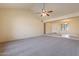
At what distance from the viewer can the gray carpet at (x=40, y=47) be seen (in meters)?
2.38

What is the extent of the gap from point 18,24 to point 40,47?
0.70 metres

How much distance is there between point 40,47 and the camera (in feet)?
8.20

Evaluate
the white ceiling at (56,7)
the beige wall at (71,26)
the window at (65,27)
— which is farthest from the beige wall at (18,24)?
the window at (65,27)

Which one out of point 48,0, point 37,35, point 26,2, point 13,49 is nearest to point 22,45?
point 13,49

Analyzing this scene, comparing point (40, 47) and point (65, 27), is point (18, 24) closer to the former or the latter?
point (40, 47)

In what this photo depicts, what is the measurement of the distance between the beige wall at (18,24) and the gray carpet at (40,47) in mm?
132

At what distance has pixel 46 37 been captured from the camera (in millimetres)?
2533

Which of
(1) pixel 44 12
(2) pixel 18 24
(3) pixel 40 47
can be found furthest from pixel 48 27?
(2) pixel 18 24

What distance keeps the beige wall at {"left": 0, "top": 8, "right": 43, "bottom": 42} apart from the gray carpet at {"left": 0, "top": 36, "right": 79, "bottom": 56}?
0.13 meters

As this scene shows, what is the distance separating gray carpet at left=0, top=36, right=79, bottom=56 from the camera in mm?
2375

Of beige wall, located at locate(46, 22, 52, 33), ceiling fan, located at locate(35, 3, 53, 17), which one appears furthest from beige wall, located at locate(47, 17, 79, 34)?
ceiling fan, located at locate(35, 3, 53, 17)

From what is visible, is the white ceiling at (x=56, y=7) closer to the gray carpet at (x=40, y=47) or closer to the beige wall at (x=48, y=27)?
the beige wall at (x=48, y=27)

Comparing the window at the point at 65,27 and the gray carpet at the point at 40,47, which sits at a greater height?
the window at the point at 65,27

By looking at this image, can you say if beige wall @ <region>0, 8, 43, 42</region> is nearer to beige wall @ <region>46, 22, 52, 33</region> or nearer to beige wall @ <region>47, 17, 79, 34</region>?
beige wall @ <region>46, 22, 52, 33</region>
